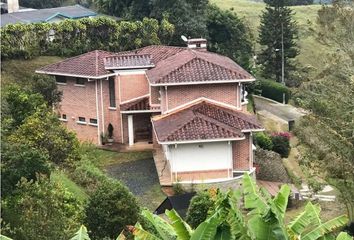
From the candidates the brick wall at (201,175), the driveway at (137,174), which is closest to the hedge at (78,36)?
the driveway at (137,174)

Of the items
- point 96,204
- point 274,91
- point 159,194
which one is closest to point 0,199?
point 96,204

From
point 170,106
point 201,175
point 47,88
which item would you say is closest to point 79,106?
point 47,88

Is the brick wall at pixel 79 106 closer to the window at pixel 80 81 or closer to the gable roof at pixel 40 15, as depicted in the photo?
the window at pixel 80 81

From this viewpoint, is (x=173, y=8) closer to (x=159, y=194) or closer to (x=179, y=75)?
(x=179, y=75)

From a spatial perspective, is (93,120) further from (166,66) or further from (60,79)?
(166,66)

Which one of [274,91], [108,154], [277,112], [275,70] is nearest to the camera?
[108,154]

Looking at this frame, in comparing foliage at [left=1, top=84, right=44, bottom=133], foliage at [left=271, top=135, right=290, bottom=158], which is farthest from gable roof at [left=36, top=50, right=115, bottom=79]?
foliage at [left=271, top=135, right=290, bottom=158]

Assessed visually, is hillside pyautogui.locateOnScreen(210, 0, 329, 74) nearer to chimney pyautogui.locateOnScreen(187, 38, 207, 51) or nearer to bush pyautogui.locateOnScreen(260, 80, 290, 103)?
bush pyautogui.locateOnScreen(260, 80, 290, 103)
